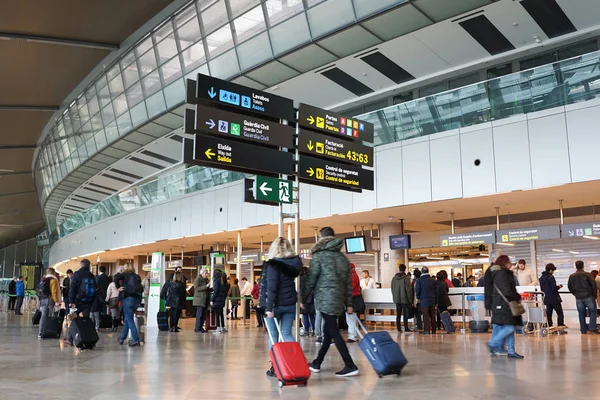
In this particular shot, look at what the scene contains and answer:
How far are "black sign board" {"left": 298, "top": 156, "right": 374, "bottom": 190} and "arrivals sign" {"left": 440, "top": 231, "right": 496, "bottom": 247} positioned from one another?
9.77 m

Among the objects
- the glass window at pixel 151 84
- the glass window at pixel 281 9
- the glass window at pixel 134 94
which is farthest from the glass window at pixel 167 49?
the glass window at pixel 281 9

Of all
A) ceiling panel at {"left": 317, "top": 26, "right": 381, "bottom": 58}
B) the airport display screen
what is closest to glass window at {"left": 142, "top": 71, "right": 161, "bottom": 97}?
ceiling panel at {"left": 317, "top": 26, "right": 381, "bottom": 58}

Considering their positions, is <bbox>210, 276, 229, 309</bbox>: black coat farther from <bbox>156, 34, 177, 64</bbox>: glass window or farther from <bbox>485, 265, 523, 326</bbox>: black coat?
<bbox>156, 34, 177, 64</bbox>: glass window

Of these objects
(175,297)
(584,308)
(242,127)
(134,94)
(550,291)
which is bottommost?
(584,308)

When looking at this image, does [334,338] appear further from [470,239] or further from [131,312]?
[470,239]

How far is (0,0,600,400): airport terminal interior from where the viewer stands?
23.1 feet

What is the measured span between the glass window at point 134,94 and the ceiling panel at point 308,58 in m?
8.24

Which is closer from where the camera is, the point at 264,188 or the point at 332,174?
the point at 264,188

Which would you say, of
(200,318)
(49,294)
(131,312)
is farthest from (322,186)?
(49,294)

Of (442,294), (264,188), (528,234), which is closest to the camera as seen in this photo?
(264,188)

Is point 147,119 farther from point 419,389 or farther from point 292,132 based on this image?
point 419,389

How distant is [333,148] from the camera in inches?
396

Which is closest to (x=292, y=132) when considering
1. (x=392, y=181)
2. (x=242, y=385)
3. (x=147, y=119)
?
(x=242, y=385)

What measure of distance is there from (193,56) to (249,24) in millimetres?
3492
